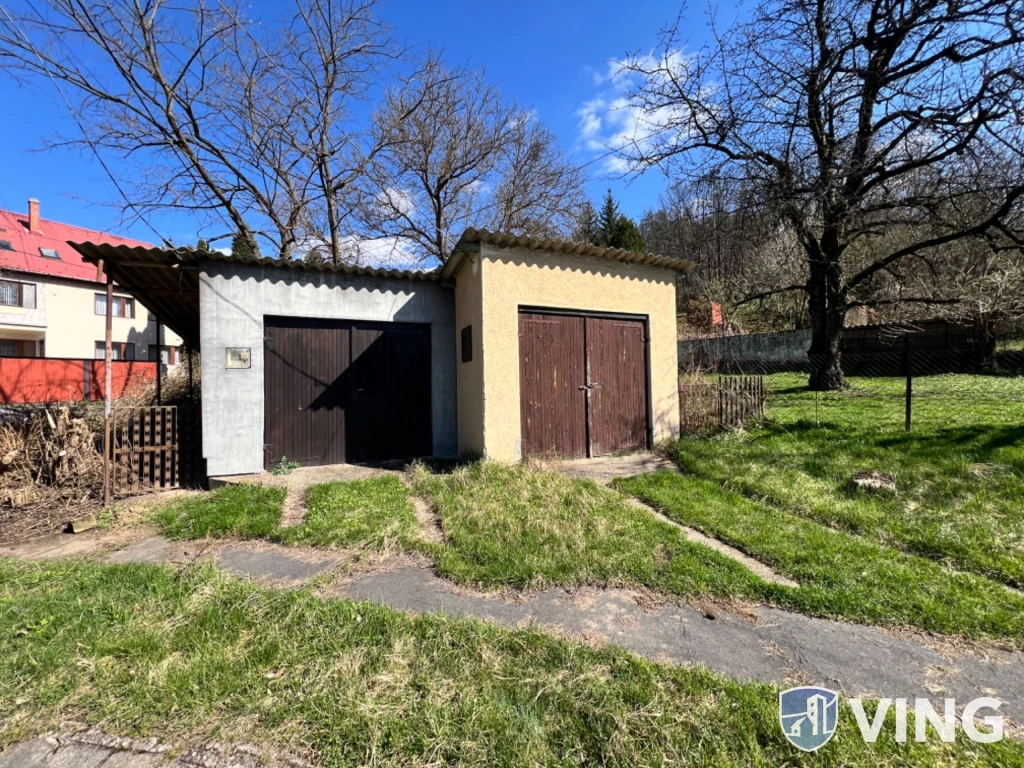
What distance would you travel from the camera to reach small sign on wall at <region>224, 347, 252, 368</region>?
239 inches

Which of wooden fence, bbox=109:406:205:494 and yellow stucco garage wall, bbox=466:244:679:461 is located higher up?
yellow stucco garage wall, bbox=466:244:679:461

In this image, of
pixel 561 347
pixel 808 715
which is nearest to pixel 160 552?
pixel 808 715

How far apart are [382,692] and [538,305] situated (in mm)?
5472

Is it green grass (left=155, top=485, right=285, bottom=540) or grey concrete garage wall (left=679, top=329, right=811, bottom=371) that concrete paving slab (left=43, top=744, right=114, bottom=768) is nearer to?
green grass (left=155, top=485, right=285, bottom=540)

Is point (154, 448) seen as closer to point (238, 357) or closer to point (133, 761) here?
point (238, 357)

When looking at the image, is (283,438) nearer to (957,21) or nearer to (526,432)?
(526,432)

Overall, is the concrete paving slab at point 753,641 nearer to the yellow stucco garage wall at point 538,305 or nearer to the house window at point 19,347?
the yellow stucco garage wall at point 538,305

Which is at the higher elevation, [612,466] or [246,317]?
[246,317]

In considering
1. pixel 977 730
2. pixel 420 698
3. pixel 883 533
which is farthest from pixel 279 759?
pixel 883 533

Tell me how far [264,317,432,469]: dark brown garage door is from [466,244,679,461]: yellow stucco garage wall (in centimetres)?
85

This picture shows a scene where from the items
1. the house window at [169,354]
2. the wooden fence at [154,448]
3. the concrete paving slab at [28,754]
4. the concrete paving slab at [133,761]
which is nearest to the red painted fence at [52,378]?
the house window at [169,354]

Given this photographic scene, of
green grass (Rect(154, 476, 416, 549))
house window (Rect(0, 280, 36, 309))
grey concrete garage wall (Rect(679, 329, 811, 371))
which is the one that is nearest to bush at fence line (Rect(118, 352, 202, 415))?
green grass (Rect(154, 476, 416, 549))

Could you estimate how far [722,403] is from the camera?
760cm

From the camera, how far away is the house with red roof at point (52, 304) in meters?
21.7
